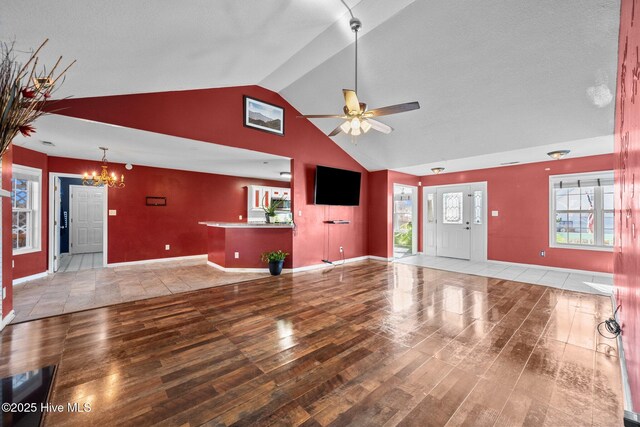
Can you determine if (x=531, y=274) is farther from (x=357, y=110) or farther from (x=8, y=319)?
(x=8, y=319)

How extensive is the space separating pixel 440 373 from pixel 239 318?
2.18 metres

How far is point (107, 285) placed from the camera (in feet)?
13.9

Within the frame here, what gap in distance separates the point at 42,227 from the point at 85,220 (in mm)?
2895

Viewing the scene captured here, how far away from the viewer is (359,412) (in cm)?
157

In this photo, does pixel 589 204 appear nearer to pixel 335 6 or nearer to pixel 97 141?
pixel 335 6

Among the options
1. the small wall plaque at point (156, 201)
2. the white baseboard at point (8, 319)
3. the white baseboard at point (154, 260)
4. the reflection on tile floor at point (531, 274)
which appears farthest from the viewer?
the small wall plaque at point (156, 201)

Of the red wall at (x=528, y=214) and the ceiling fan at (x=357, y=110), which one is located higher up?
the ceiling fan at (x=357, y=110)

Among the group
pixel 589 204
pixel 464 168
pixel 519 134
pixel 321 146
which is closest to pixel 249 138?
pixel 321 146

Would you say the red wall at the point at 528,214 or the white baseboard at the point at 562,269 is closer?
the white baseboard at the point at 562,269

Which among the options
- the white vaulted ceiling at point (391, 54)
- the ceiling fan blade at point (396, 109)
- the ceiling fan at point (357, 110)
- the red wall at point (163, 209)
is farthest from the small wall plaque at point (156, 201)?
the ceiling fan blade at point (396, 109)

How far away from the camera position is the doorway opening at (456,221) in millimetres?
6398

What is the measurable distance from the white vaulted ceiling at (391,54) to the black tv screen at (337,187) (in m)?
1.61

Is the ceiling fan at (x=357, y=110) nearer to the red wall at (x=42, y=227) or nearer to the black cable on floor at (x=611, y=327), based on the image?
the black cable on floor at (x=611, y=327)

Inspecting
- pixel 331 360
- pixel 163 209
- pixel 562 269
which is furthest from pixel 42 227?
pixel 562 269
